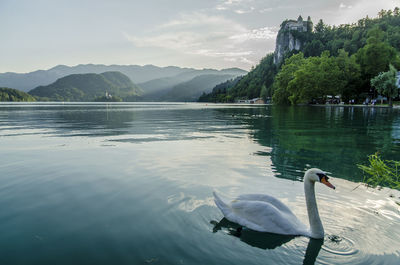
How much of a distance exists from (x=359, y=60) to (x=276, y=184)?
113154mm

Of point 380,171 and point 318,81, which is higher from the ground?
point 318,81

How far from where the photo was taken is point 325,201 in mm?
7938

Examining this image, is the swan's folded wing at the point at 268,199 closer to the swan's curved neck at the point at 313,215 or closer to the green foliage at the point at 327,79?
the swan's curved neck at the point at 313,215

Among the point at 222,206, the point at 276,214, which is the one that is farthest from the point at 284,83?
the point at 276,214

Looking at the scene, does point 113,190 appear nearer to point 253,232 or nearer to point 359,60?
point 253,232

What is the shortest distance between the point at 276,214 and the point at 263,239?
1.95ft

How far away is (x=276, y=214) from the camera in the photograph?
6.14 m

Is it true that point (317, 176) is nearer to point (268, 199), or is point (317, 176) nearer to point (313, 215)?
point (313, 215)

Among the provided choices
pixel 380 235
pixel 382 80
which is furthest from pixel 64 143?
pixel 382 80

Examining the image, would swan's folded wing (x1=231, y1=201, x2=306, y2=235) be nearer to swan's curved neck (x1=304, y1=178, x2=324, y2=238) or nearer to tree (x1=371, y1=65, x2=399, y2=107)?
swan's curved neck (x1=304, y1=178, x2=324, y2=238)

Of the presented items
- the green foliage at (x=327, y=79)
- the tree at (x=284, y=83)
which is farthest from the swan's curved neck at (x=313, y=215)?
the tree at (x=284, y=83)

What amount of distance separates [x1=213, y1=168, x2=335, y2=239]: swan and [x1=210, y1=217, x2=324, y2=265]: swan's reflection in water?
11cm

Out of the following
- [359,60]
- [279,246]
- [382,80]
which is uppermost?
[359,60]

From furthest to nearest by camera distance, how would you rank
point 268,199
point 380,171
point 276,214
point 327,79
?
1. point 327,79
2. point 268,199
3. point 276,214
4. point 380,171
